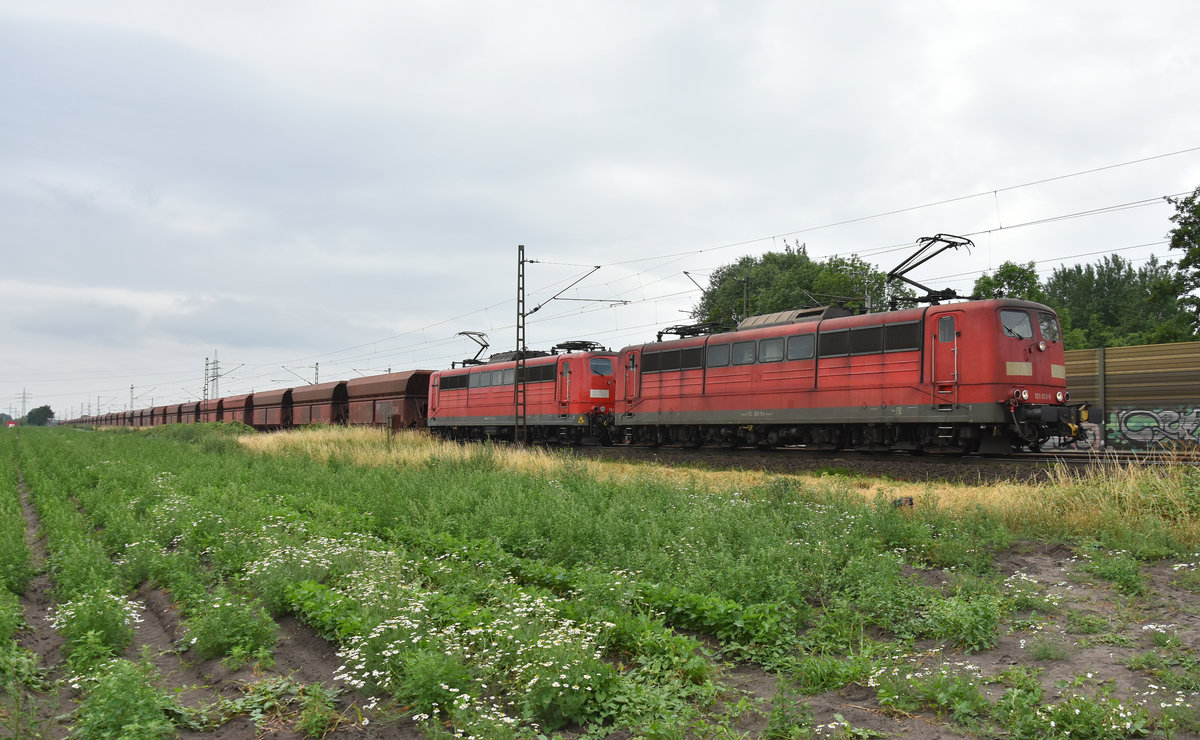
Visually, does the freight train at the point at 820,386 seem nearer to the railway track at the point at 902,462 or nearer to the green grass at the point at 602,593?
the railway track at the point at 902,462

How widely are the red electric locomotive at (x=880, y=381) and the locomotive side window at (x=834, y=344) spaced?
26mm

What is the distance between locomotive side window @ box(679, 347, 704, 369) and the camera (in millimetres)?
22188

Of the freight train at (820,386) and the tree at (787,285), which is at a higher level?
the tree at (787,285)

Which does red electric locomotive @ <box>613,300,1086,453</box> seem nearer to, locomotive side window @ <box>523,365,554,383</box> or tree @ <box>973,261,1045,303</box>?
locomotive side window @ <box>523,365,554,383</box>

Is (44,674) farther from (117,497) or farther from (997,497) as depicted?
(997,497)

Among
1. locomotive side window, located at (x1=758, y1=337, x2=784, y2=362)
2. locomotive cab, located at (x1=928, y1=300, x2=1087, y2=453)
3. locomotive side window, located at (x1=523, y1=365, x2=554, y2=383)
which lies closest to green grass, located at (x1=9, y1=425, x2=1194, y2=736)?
locomotive cab, located at (x1=928, y1=300, x2=1087, y2=453)

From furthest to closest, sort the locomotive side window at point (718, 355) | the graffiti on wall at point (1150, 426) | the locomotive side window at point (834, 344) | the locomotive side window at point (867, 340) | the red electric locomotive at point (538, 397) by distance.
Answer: the red electric locomotive at point (538, 397) < the locomotive side window at point (718, 355) < the graffiti on wall at point (1150, 426) < the locomotive side window at point (834, 344) < the locomotive side window at point (867, 340)

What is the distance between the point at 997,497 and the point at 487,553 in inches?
293

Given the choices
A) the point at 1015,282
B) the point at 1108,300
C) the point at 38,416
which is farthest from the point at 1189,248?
the point at 38,416

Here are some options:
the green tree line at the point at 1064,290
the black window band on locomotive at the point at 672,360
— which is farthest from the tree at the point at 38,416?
the black window band on locomotive at the point at 672,360

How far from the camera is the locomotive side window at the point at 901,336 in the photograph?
54.1ft

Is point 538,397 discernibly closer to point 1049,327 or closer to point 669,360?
point 669,360

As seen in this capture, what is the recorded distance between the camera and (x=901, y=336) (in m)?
16.8

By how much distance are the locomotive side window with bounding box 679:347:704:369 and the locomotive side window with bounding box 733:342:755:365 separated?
4.73 ft
